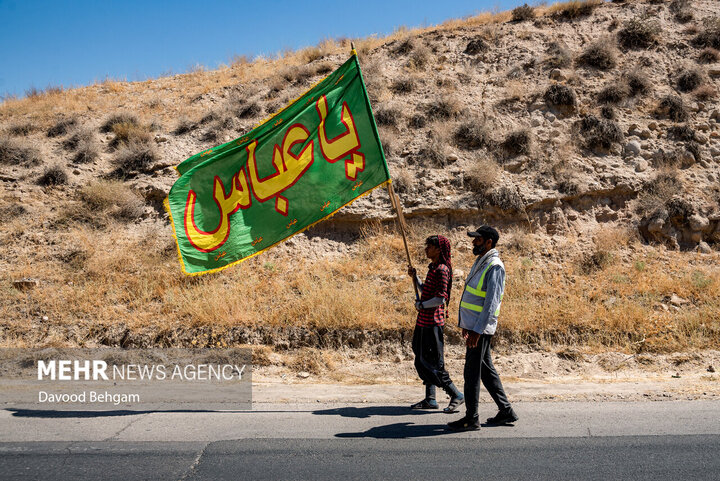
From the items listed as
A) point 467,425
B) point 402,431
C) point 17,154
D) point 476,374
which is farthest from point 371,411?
point 17,154

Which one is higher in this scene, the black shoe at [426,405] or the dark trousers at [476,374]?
the dark trousers at [476,374]

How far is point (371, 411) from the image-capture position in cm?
611

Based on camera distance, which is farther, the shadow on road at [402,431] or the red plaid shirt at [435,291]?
the red plaid shirt at [435,291]

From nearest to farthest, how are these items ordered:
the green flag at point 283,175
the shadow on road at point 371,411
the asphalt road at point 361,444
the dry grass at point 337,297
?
the asphalt road at point 361,444 < the shadow on road at point 371,411 < the green flag at point 283,175 < the dry grass at point 337,297

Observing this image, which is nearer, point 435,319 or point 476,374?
point 476,374

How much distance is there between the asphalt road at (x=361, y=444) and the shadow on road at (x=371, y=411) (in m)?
0.02

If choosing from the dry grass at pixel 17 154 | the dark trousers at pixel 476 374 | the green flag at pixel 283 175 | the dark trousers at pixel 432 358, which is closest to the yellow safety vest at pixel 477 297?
the dark trousers at pixel 476 374

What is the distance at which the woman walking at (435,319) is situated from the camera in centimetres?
585

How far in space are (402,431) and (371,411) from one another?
87 cm

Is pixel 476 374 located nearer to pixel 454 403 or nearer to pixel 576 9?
pixel 454 403

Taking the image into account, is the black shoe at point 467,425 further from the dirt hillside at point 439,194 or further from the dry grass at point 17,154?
the dry grass at point 17,154

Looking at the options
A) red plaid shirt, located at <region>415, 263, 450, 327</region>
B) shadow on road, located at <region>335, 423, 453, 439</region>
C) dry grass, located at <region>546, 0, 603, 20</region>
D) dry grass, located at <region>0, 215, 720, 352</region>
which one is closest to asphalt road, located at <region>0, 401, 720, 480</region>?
shadow on road, located at <region>335, 423, 453, 439</region>

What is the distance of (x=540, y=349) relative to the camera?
28.3 ft

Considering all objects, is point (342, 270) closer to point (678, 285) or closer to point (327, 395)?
point (327, 395)
